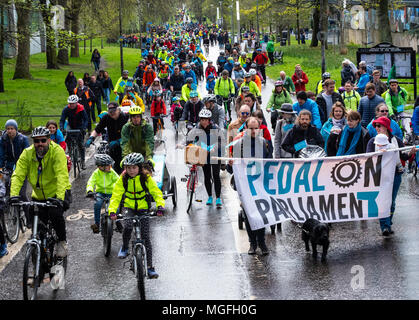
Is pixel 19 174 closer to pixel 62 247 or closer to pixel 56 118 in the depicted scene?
pixel 62 247

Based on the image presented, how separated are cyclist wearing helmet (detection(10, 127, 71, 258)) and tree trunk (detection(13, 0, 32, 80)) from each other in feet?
79.5

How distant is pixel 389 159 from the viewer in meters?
11.2

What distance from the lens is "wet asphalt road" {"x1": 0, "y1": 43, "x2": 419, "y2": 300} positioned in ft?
29.5

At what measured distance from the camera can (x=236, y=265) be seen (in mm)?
10195

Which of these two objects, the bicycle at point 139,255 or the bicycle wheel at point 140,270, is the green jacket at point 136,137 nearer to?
the bicycle at point 139,255

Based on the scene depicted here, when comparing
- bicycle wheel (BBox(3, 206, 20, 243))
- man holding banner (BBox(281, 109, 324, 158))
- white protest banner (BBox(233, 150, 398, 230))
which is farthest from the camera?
bicycle wheel (BBox(3, 206, 20, 243))

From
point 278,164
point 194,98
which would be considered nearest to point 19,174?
point 278,164

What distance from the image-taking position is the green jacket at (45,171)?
9281mm

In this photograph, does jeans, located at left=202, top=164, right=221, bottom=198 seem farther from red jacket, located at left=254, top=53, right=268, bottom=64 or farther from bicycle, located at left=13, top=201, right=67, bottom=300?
red jacket, located at left=254, top=53, right=268, bottom=64

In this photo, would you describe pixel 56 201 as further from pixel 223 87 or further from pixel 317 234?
pixel 223 87

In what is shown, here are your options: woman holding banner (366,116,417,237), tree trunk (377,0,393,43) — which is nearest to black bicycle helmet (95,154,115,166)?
woman holding banner (366,116,417,237)

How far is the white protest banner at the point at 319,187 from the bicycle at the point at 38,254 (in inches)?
104

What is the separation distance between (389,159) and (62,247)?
15.2 feet

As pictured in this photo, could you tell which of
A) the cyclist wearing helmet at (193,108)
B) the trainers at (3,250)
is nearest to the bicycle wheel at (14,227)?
the trainers at (3,250)
